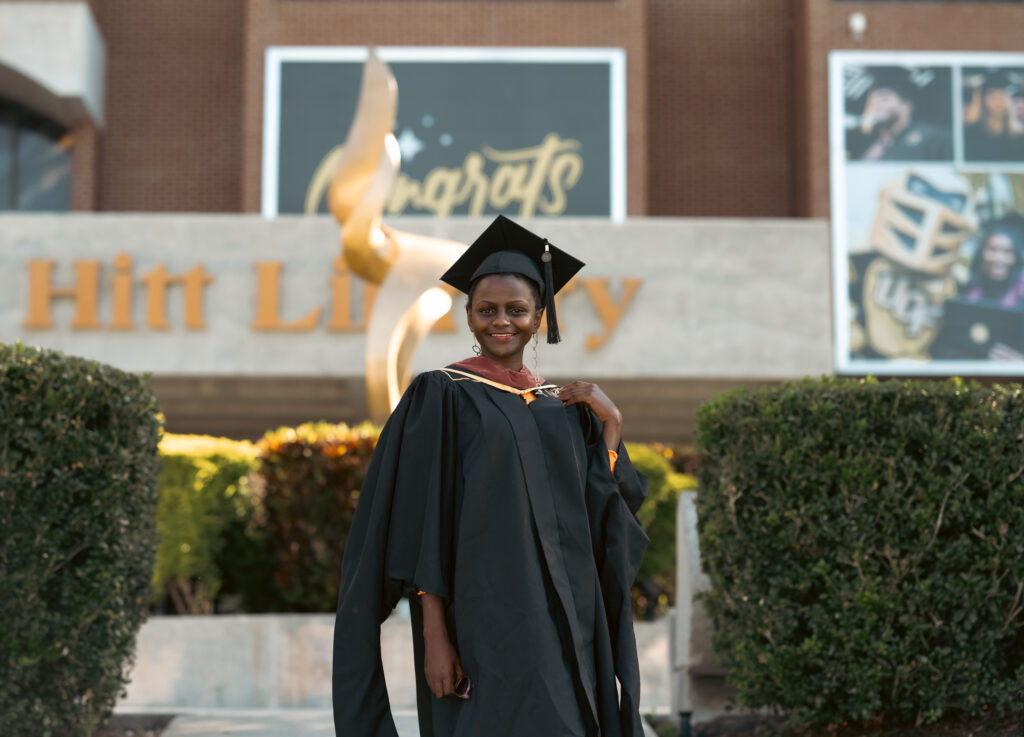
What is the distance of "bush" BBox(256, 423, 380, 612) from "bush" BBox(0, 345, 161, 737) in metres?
3.42

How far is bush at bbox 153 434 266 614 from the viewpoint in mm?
8586

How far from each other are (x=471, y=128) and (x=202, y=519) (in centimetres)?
966

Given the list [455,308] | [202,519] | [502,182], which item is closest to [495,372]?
[202,519]

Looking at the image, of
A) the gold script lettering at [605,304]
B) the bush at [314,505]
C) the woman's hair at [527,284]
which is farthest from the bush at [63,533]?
the gold script lettering at [605,304]

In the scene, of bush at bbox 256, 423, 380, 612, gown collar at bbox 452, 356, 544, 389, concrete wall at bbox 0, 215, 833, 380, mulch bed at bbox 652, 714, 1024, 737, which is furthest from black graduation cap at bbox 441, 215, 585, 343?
concrete wall at bbox 0, 215, 833, 380

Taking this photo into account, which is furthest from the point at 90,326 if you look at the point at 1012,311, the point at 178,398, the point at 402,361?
the point at 1012,311

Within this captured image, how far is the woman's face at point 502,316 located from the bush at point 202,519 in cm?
584

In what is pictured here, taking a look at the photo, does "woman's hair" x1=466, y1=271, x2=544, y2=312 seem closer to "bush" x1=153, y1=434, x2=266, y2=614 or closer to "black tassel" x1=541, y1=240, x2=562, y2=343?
"black tassel" x1=541, y1=240, x2=562, y2=343

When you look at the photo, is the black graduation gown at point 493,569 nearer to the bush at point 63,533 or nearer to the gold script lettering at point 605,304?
the bush at point 63,533

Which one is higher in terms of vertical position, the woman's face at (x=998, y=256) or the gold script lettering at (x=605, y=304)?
the woman's face at (x=998, y=256)

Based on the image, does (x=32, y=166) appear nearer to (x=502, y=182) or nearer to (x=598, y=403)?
(x=502, y=182)

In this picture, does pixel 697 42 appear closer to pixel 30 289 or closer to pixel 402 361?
pixel 30 289

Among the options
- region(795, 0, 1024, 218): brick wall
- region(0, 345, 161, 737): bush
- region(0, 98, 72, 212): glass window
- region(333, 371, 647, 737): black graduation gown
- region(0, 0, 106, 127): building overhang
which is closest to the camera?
region(333, 371, 647, 737): black graduation gown

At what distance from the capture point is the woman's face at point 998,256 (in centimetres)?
1653
